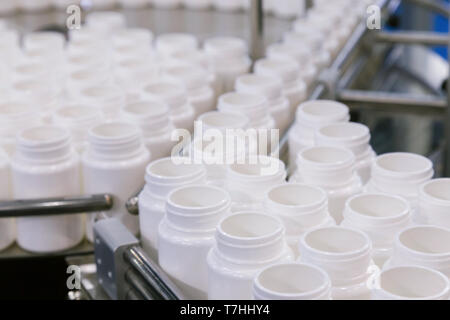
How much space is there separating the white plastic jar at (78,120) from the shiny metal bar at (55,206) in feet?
0.56

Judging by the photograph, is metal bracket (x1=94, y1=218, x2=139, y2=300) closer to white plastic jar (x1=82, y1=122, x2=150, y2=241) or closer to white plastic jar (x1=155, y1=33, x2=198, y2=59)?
white plastic jar (x1=82, y1=122, x2=150, y2=241)

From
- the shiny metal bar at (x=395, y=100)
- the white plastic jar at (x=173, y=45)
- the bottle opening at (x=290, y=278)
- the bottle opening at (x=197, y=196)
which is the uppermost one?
the white plastic jar at (x=173, y=45)

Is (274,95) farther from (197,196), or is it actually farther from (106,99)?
(197,196)

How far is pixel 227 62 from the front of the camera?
6.93ft

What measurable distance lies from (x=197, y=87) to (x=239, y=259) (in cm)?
92

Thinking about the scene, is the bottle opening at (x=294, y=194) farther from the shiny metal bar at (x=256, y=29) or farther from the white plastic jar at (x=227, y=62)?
the shiny metal bar at (x=256, y=29)

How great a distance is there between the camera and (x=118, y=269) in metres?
1.24

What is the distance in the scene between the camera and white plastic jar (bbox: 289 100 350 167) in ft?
5.08

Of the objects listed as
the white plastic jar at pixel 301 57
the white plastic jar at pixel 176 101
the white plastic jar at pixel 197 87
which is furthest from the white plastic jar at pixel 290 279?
the white plastic jar at pixel 301 57

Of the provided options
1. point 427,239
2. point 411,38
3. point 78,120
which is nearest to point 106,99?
point 78,120

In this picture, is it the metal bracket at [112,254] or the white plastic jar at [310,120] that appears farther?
the white plastic jar at [310,120]

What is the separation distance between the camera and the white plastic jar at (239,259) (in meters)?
1.00

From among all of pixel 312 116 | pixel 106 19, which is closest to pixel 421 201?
pixel 312 116
